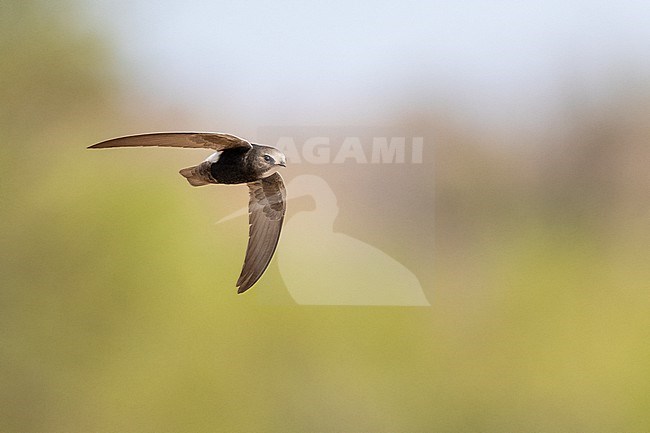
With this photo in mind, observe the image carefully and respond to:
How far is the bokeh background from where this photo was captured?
2.53 metres

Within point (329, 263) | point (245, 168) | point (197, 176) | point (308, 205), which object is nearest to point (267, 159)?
point (245, 168)

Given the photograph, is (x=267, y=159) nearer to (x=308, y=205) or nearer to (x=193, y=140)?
(x=193, y=140)

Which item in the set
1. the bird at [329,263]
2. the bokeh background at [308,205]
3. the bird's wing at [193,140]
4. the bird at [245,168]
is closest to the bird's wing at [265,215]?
the bird at [245,168]

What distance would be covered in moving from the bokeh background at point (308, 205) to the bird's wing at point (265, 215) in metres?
0.78

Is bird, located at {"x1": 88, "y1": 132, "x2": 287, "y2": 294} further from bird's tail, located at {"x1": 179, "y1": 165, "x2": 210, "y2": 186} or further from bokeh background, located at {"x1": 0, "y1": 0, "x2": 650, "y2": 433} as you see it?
bokeh background, located at {"x1": 0, "y1": 0, "x2": 650, "y2": 433}

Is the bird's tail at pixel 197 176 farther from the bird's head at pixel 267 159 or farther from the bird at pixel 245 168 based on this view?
the bird's head at pixel 267 159

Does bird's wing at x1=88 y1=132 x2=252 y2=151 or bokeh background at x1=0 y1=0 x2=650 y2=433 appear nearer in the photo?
bird's wing at x1=88 y1=132 x2=252 y2=151

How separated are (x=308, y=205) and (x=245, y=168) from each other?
117cm

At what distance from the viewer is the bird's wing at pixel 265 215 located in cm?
142

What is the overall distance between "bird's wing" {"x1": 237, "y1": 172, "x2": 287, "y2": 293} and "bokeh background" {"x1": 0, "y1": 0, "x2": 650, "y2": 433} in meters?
0.78

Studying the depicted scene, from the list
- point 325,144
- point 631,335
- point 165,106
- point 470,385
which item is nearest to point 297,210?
point 325,144

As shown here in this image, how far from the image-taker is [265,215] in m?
1.48

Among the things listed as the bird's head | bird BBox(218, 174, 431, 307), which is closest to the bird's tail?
the bird's head

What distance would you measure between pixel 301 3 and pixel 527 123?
32.5 inches
